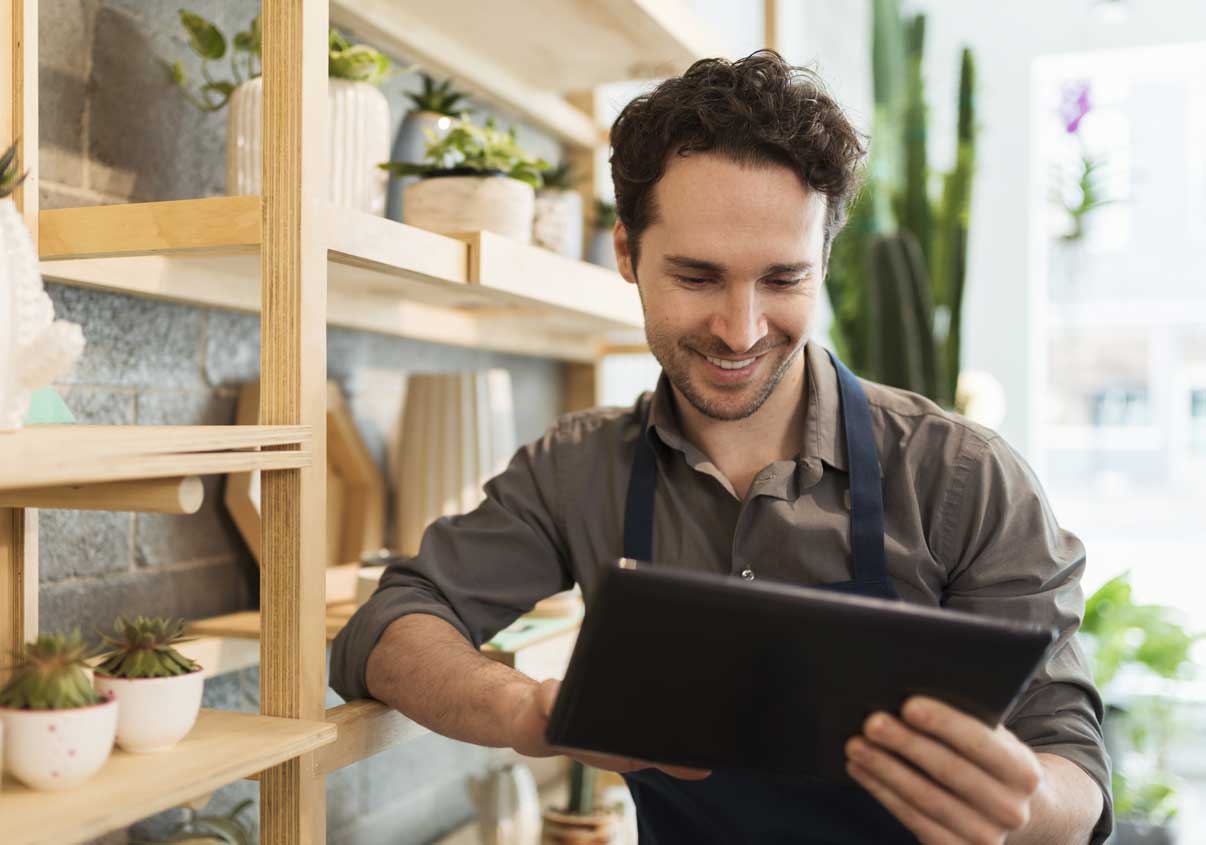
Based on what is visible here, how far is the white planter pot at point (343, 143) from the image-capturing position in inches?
45.6

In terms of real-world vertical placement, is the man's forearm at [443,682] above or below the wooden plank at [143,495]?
below

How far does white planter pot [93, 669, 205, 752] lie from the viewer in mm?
766

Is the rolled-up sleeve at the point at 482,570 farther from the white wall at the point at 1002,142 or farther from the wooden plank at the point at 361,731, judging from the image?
the white wall at the point at 1002,142

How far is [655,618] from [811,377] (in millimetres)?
597

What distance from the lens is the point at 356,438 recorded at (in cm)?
163


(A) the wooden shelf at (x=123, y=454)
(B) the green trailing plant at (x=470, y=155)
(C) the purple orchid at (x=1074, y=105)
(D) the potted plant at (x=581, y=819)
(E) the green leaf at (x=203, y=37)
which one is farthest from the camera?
(C) the purple orchid at (x=1074, y=105)

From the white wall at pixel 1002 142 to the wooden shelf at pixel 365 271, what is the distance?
190 cm

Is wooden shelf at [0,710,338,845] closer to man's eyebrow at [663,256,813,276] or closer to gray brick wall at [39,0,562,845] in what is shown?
gray brick wall at [39,0,562,845]

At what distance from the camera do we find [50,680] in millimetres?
701

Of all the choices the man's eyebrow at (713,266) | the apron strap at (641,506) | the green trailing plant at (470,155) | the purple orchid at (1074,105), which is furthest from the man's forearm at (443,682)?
the purple orchid at (1074,105)

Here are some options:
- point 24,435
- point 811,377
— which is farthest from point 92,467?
point 811,377

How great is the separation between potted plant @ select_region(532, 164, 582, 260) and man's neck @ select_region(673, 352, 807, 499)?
16.0 inches

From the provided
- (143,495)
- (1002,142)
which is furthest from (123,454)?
(1002,142)

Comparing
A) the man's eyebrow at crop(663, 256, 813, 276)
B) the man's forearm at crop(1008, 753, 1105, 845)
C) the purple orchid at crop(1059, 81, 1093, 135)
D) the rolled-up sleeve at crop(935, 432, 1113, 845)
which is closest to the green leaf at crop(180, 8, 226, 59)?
the man's eyebrow at crop(663, 256, 813, 276)
